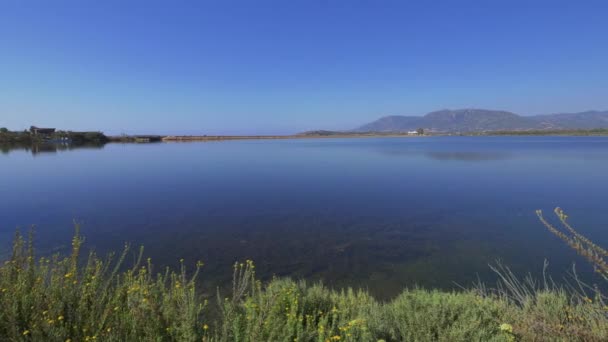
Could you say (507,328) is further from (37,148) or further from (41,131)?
(41,131)

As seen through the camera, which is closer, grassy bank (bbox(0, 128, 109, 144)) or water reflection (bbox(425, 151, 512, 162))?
water reflection (bbox(425, 151, 512, 162))

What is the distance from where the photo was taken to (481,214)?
11.4m

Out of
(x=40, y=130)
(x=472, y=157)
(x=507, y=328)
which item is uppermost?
(x=40, y=130)

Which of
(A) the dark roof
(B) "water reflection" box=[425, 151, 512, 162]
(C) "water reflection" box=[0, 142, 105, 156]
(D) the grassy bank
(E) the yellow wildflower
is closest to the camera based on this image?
(E) the yellow wildflower

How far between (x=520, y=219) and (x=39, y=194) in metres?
23.3

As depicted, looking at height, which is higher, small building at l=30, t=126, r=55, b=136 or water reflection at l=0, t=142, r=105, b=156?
small building at l=30, t=126, r=55, b=136

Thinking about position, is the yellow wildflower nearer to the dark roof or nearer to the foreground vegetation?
the foreground vegetation

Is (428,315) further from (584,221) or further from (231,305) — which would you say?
(584,221)

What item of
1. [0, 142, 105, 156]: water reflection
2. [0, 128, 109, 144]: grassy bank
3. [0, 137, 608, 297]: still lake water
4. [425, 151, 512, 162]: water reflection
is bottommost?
[0, 137, 608, 297]: still lake water

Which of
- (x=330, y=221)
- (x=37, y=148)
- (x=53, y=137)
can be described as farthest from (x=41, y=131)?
(x=330, y=221)

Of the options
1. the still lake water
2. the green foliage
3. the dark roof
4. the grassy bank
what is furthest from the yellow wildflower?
the dark roof

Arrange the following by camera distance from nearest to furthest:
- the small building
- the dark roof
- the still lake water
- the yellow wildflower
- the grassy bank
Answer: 1. the yellow wildflower
2. the still lake water
3. the grassy bank
4. the small building
5. the dark roof

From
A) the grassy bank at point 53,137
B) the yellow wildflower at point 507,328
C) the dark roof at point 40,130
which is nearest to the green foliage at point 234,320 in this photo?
the yellow wildflower at point 507,328

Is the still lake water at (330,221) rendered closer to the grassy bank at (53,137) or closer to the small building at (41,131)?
the grassy bank at (53,137)
